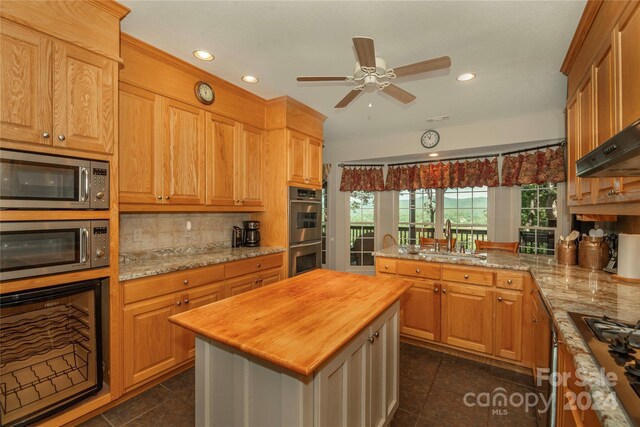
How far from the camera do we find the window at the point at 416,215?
4699mm

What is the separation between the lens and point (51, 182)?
5.39 ft

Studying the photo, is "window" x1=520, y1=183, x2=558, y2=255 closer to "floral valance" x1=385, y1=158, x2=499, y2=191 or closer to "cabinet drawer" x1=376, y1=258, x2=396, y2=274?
"floral valance" x1=385, y1=158, x2=499, y2=191

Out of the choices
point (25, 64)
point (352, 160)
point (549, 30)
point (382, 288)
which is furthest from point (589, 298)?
point (352, 160)

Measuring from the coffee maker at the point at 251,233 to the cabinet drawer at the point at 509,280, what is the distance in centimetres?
258

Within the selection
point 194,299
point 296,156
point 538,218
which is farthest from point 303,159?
point 538,218

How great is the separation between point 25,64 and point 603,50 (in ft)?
10.5

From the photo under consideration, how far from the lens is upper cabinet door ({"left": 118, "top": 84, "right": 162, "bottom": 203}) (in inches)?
86.0

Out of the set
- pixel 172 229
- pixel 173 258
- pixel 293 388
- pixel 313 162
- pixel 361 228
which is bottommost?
pixel 293 388

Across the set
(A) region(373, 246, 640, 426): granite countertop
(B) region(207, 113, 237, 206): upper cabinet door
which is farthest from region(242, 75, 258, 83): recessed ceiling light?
(A) region(373, 246, 640, 426): granite countertop

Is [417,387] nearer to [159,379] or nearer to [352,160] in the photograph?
[159,379]

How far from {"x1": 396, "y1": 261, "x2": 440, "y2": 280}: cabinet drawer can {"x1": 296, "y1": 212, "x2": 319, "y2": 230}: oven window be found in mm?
1272

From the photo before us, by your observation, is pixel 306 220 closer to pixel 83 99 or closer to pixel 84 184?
pixel 84 184

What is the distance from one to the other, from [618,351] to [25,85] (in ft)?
9.78

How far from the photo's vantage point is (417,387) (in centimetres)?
221
